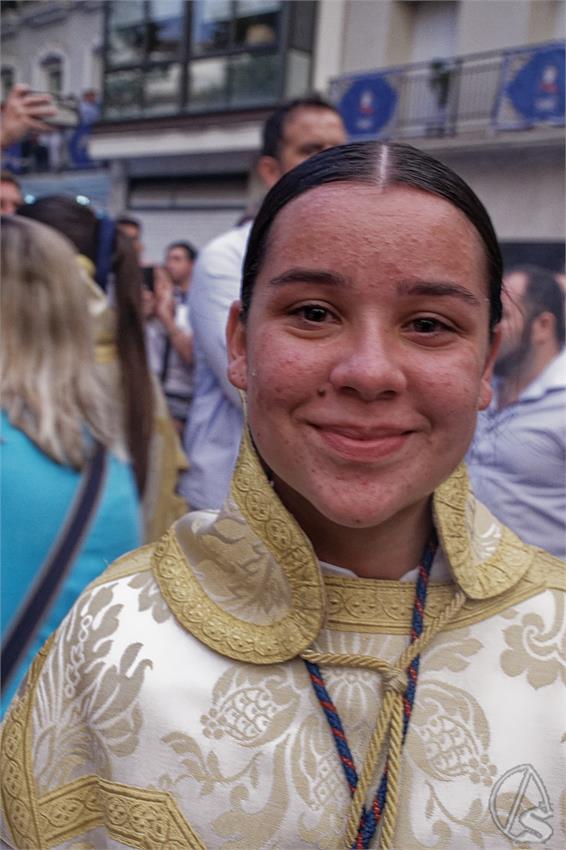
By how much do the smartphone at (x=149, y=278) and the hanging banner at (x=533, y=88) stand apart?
7.91ft

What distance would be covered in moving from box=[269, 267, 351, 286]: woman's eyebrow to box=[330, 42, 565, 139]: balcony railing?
3.39m

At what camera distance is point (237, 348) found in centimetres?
109

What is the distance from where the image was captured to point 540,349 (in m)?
2.42

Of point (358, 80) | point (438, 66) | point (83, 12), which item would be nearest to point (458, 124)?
point (438, 66)

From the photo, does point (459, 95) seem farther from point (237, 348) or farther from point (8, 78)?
point (237, 348)

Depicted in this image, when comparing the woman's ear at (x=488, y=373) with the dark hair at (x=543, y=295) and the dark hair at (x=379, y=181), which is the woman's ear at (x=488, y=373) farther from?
the dark hair at (x=543, y=295)

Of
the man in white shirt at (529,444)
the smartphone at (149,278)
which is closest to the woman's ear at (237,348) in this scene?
the man in white shirt at (529,444)

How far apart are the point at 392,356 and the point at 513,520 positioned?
150 centimetres

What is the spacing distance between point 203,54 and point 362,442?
9286mm

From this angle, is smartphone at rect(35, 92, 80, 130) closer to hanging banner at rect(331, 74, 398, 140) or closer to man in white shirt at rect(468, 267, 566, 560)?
man in white shirt at rect(468, 267, 566, 560)

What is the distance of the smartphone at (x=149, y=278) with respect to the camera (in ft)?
14.9

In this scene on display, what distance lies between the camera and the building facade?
500 cm

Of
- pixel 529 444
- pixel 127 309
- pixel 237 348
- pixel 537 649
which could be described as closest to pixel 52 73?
pixel 127 309

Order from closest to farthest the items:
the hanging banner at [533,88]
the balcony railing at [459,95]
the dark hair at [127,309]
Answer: the dark hair at [127,309] → the hanging banner at [533,88] → the balcony railing at [459,95]
